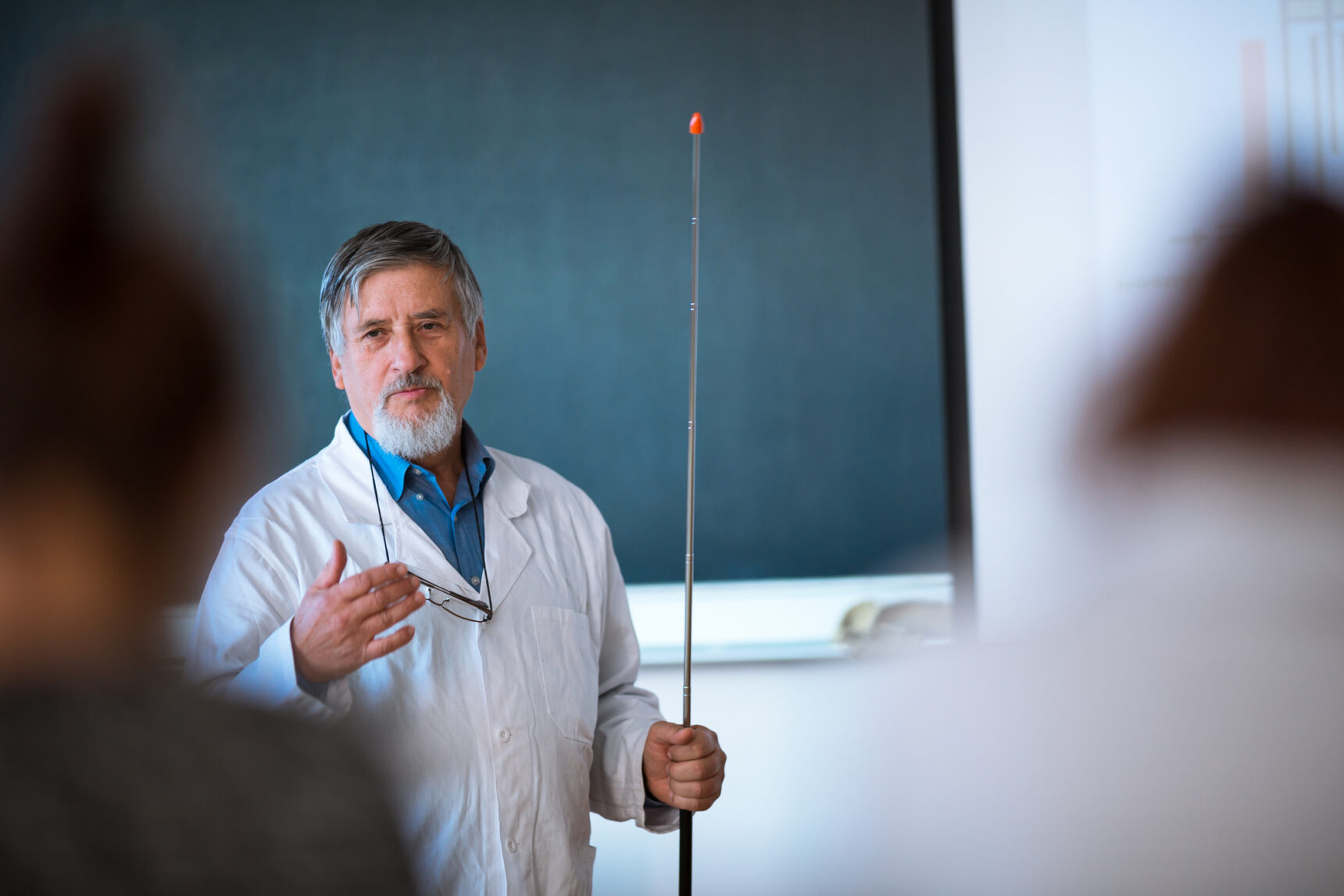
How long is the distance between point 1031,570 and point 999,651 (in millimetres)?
1210

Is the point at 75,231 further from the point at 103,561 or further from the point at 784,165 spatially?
the point at 784,165

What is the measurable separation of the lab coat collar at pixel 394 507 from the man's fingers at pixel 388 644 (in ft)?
1.09

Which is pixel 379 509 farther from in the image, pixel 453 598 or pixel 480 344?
pixel 480 344

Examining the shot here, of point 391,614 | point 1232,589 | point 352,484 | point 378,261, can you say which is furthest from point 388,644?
point 1232,589

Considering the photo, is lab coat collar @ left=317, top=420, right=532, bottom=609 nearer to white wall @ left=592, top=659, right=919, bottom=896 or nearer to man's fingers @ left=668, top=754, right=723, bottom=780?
man's fingers @ left=668, top=754, right=723, bottom=780

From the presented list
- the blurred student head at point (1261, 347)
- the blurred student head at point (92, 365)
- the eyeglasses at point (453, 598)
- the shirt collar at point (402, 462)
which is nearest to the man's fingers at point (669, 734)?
the eyeglasses at point (453, 598)

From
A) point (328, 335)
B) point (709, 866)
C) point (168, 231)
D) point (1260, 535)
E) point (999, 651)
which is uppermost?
point (328, 335)

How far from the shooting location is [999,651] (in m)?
0.92

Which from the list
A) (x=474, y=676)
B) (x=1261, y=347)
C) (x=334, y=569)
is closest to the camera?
(x=1261, y=347)

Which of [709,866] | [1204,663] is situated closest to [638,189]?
[709,866]

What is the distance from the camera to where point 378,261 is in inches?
60.6

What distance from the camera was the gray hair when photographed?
1544 mm

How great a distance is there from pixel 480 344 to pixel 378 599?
0.68m

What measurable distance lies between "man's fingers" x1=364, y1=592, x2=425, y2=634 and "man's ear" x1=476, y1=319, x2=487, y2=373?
64 centimetres
